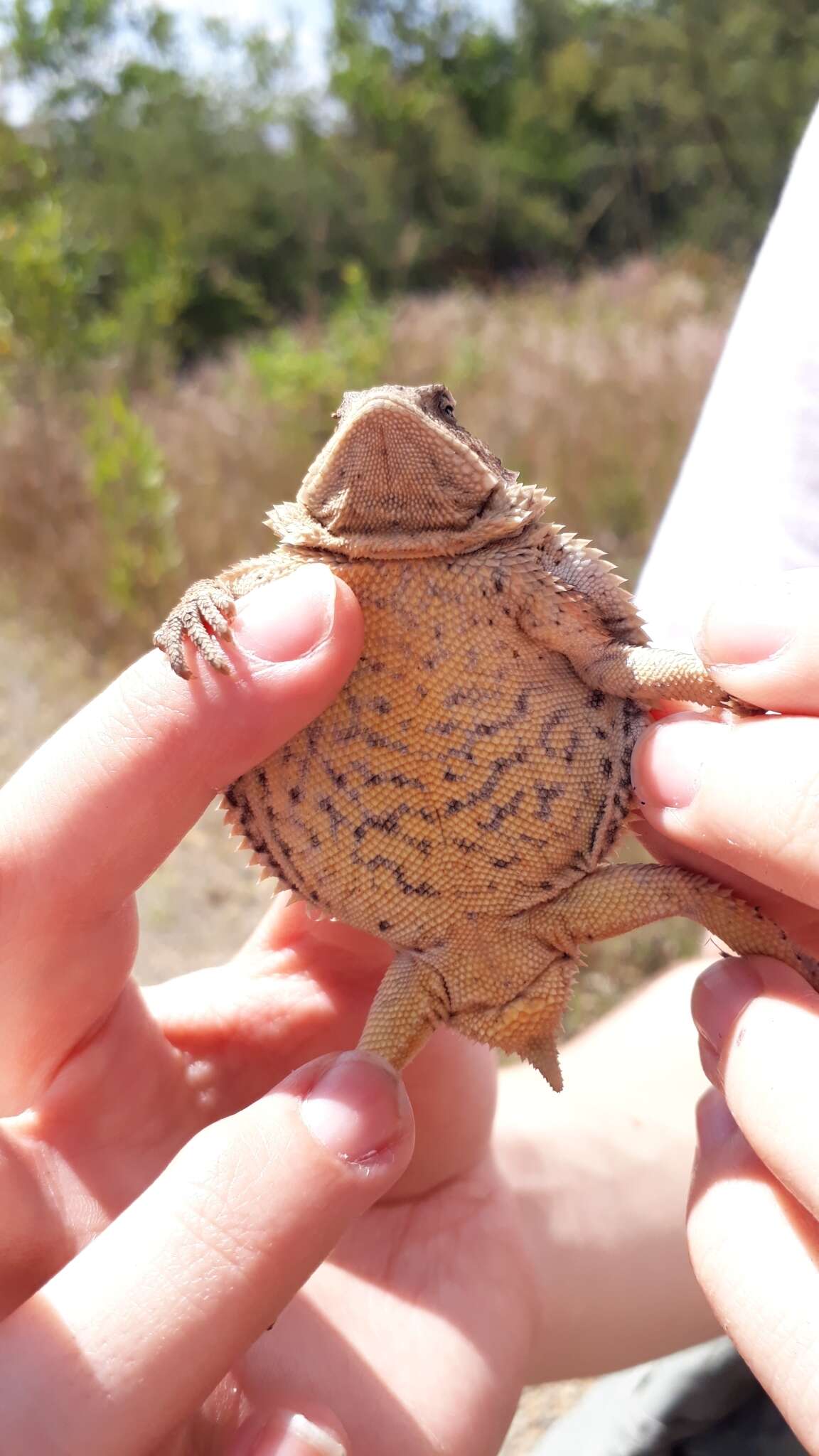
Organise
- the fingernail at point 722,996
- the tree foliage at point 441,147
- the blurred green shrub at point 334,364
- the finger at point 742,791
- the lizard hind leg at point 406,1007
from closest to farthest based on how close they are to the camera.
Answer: the finger at point 742,791
the fingernail at point 722,996
the lizard hind leg at point 406,1007
the blurred green shrub at point 334,364
the tree foliage at point 441,147

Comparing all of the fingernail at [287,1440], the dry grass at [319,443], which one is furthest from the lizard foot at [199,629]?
the dry grass at [319,443]

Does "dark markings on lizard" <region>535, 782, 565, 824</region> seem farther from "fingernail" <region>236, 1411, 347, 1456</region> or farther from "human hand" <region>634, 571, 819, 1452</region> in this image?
"fingernail" <region>236, 1411, 347, 1456</region>

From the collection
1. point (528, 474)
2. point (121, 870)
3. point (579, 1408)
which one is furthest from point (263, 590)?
point (528, 474)

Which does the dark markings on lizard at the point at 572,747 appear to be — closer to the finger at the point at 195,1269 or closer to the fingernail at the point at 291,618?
the fingernail at the point at 291,618

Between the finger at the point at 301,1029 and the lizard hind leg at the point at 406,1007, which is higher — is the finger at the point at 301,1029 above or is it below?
below

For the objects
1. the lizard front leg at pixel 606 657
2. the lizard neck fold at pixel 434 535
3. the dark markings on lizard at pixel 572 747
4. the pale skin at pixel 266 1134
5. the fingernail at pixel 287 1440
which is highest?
the lizard neck fold at pixel 434 535

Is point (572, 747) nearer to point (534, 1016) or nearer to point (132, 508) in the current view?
point (534, 1016)

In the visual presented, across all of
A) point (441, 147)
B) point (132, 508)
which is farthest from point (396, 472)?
point (441, 147)
